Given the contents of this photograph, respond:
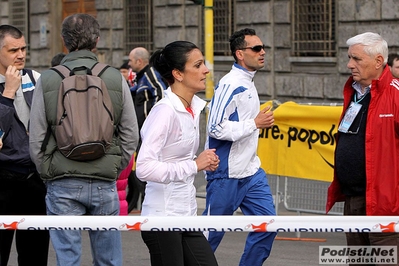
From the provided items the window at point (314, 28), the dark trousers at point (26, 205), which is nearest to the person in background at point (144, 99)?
the dark trousers at point (26, 205)

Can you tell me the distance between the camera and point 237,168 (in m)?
7.59

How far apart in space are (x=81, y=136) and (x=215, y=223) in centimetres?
91

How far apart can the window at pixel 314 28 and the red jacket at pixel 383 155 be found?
41.0 feet

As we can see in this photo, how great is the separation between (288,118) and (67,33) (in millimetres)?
5276

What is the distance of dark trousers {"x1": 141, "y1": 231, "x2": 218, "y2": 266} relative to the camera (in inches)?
222

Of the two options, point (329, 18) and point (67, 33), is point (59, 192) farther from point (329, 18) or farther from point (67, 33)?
point (329, 18)

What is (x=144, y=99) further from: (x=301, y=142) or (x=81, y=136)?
(x=81, y=136)

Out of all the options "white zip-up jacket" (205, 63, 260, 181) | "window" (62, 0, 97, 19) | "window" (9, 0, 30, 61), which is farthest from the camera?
"window" (9, 0, 30, 61)

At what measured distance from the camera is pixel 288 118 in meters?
10.9

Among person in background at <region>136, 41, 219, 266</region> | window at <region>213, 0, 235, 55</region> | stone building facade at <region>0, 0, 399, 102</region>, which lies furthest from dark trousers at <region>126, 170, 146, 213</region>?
window at <region>213, 0, 235, 55</region>

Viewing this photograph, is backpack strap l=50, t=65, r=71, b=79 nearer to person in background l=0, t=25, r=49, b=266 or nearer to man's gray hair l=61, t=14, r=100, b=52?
man's gray hair l=61, t=14, r=100, b=52

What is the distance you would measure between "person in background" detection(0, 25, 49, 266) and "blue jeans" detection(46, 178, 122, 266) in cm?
71

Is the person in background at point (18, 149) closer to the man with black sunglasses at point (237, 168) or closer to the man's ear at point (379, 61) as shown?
the man with black sunglasses at point (237, 168)

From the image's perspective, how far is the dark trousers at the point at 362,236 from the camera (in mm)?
6254
